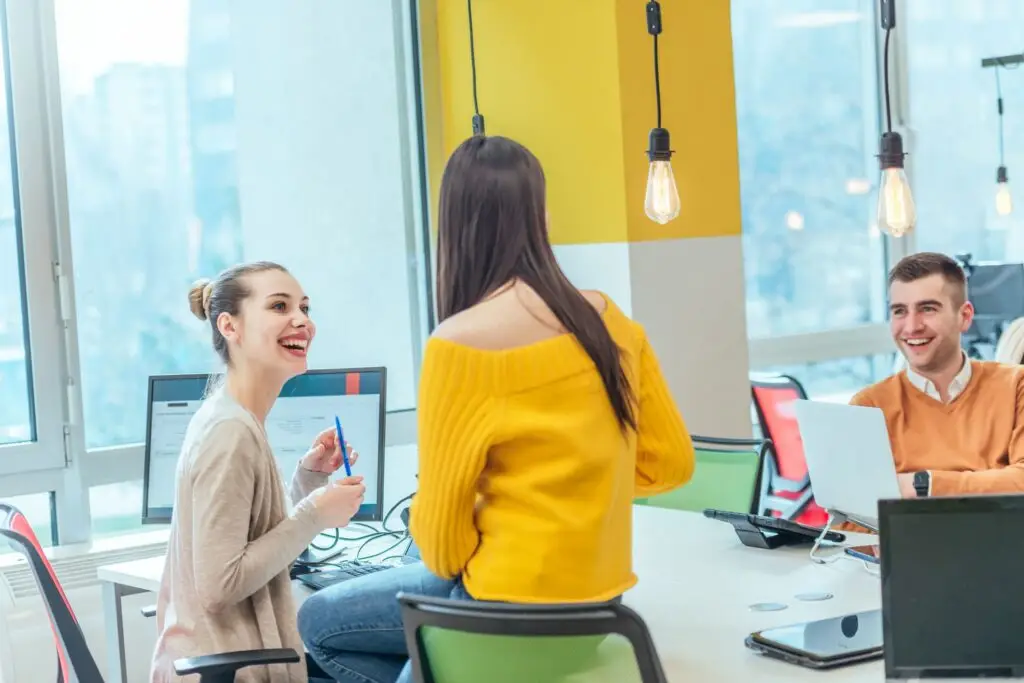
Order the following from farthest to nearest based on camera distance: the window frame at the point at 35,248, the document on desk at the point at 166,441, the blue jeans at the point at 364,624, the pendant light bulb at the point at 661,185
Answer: the window frame at the point at 35,248, the document on desk at the point at 166,441, the pendant light bulb at the point at 661,185, the blue jeans at the point at 364,624

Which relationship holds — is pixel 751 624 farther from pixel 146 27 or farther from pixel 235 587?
pixel 146 27

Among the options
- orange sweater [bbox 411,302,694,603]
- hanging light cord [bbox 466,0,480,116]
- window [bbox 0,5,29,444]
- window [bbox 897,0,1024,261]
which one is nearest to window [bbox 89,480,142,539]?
window [bbox 0,5,29,444]

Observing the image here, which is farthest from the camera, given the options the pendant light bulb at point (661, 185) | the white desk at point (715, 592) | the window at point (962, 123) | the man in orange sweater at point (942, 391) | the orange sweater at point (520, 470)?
the window at point (962, 123)

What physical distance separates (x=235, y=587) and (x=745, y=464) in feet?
5.04

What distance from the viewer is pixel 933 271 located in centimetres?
292

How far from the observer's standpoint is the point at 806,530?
2.75 m

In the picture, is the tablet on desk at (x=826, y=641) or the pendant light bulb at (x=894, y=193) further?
the pendant light bulb at (x=894, y=193)

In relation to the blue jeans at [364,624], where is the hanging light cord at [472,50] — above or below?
above

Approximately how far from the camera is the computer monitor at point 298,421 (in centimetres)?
323

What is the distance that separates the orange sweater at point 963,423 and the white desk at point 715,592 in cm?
41

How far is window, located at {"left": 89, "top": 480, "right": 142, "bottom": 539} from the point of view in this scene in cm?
405

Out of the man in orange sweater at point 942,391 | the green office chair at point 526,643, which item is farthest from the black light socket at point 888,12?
the green office chair at point 526,643

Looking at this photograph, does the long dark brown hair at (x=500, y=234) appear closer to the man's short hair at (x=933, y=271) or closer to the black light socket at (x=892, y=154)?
the man's short hair at (x=933, y=271)

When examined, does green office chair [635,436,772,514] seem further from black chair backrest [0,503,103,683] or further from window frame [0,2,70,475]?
window frame [0,2,70,475]
